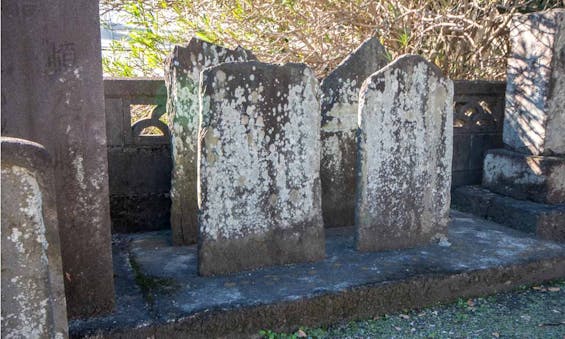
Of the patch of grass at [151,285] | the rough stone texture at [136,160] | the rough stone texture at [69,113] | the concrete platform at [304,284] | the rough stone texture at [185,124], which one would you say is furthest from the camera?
the rough stone texture at [136,160]

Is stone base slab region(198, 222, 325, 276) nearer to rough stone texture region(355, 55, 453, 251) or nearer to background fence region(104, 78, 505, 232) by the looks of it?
rough stone texture region(355, 55, 453, 251)

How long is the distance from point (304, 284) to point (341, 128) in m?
1.46

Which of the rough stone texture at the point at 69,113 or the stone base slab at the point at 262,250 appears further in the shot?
the stone base slab at the point at 262,250

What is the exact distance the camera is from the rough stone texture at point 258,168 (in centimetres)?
298

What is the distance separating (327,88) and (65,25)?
2.10m

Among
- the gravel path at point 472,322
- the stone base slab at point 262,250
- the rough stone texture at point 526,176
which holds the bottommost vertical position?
the gravel path at point 472,322

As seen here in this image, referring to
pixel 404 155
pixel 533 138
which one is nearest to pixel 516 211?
pixel 533 138

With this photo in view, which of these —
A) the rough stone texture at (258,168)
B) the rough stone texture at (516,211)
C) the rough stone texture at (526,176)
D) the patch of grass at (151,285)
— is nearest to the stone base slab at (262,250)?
the rough stone texture at (258,168)

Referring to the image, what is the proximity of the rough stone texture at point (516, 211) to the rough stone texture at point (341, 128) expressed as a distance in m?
1.28

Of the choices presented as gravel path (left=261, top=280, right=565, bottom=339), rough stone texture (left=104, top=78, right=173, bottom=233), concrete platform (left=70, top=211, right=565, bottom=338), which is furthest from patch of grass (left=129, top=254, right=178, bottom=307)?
rough stone texture (left=104, top=78, right=173, bottom=233)

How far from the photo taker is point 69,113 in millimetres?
2373

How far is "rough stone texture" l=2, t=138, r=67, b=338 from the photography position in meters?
1.77

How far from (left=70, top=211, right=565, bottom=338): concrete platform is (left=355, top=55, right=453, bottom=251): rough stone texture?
0.16m

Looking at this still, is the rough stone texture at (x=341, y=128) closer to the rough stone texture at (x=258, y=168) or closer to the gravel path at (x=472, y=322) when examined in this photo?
the rough stone texture at (x=258, y=168)
